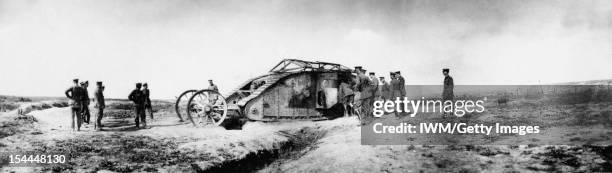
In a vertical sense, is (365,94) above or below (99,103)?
above

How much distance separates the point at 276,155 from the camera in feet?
32.2

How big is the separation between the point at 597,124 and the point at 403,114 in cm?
523

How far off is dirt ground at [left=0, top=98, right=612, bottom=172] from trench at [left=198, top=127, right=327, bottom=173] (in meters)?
0.02

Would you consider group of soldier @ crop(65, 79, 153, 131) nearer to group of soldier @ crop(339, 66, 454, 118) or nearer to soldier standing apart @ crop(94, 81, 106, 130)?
soldier standing apart @ crop(94, 81, 106, 130)

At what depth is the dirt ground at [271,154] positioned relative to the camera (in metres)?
6.83

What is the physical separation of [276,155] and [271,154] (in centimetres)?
18

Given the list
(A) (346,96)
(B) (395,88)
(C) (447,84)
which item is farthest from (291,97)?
(C) (447,84)

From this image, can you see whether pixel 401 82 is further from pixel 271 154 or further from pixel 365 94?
pixel 271 154

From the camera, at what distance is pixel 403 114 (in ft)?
41.8

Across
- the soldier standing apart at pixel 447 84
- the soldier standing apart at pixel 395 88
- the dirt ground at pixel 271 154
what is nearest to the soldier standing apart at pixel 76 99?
the dirt ground at pixel 271 154

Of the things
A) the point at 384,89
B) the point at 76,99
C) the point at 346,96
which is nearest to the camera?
the point at 76,99

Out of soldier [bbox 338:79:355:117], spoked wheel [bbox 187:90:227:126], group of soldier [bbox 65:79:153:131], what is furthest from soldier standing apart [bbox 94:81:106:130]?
soldier [bbox 338:79:355:117]

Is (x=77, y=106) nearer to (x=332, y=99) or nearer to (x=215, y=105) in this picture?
(x=215, y=105)

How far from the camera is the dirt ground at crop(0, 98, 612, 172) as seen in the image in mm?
6832
